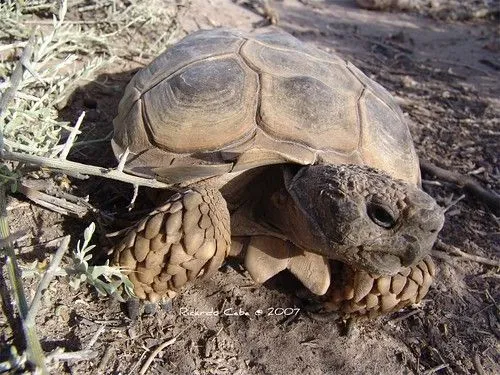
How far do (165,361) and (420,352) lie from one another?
1.16m

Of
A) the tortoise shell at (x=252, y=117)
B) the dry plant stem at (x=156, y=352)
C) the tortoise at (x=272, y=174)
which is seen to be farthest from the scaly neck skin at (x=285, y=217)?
the dry plant stem at (x=156, y=352)

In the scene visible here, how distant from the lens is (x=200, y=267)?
2117 millimetres

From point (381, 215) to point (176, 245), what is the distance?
2.59 ft

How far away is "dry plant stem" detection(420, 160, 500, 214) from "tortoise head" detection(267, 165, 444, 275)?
5.13ft

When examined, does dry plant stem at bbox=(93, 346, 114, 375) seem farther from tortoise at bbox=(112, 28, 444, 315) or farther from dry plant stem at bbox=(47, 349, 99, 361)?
tortoise at bbox=(112, 28, 444, 315)

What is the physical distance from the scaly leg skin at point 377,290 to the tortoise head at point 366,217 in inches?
11.9

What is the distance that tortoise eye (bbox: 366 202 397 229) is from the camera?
178cm

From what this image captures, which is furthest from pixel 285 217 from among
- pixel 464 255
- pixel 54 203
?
pixel 464 255

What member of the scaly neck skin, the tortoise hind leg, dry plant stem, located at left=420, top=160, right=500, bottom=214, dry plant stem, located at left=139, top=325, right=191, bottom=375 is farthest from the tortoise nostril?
dry plant stem, located at left=420, top=160, right=500, bottom=214

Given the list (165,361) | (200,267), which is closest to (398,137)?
(200,267)

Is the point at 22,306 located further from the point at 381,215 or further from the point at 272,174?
the point at 381,215

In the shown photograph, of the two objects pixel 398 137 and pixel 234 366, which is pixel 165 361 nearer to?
pixel 234 366

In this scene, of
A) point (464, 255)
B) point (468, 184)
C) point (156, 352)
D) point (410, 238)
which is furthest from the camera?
point (468, 184)

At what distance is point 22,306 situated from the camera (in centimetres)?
188
